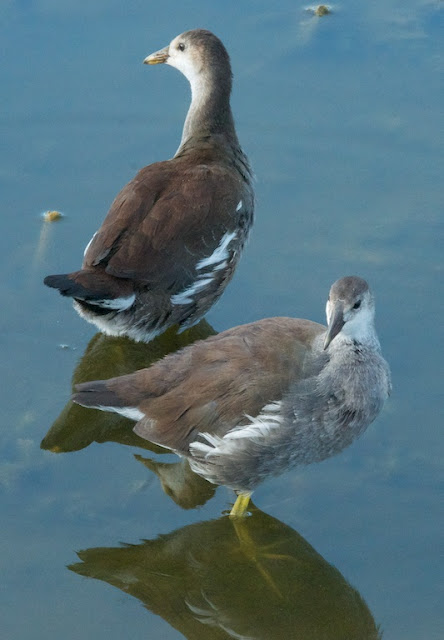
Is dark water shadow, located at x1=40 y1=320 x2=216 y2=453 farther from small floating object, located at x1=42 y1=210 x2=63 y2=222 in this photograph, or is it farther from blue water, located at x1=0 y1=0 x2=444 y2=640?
small floating object, located at x1=42 y1=210 x2=63 y2=222

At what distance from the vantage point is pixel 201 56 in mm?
6129

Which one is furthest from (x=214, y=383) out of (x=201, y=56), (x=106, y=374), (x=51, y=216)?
(x=201, y=56)

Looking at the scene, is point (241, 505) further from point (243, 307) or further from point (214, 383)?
point (243, 307)

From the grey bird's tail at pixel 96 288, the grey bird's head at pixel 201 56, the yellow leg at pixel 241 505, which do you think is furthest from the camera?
the grey bird's head at pixel 201 56

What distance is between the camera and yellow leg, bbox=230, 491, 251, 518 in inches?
181

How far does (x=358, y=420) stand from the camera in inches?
178

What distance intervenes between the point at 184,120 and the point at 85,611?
348 cm

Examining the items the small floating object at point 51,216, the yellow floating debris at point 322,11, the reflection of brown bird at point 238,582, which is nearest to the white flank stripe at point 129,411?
the reflection of brown bird at point 238,582

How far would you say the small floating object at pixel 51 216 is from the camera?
5.96 metres

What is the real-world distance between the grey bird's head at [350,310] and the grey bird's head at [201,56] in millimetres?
2109

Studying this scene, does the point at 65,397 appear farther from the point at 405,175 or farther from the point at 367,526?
the point at 405,175

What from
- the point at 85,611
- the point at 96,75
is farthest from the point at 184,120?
the point at 85,611

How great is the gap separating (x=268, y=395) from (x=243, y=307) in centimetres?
126

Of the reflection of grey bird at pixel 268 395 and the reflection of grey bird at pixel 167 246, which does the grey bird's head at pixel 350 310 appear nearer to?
the reflection of grey bird at pixel 268 395
